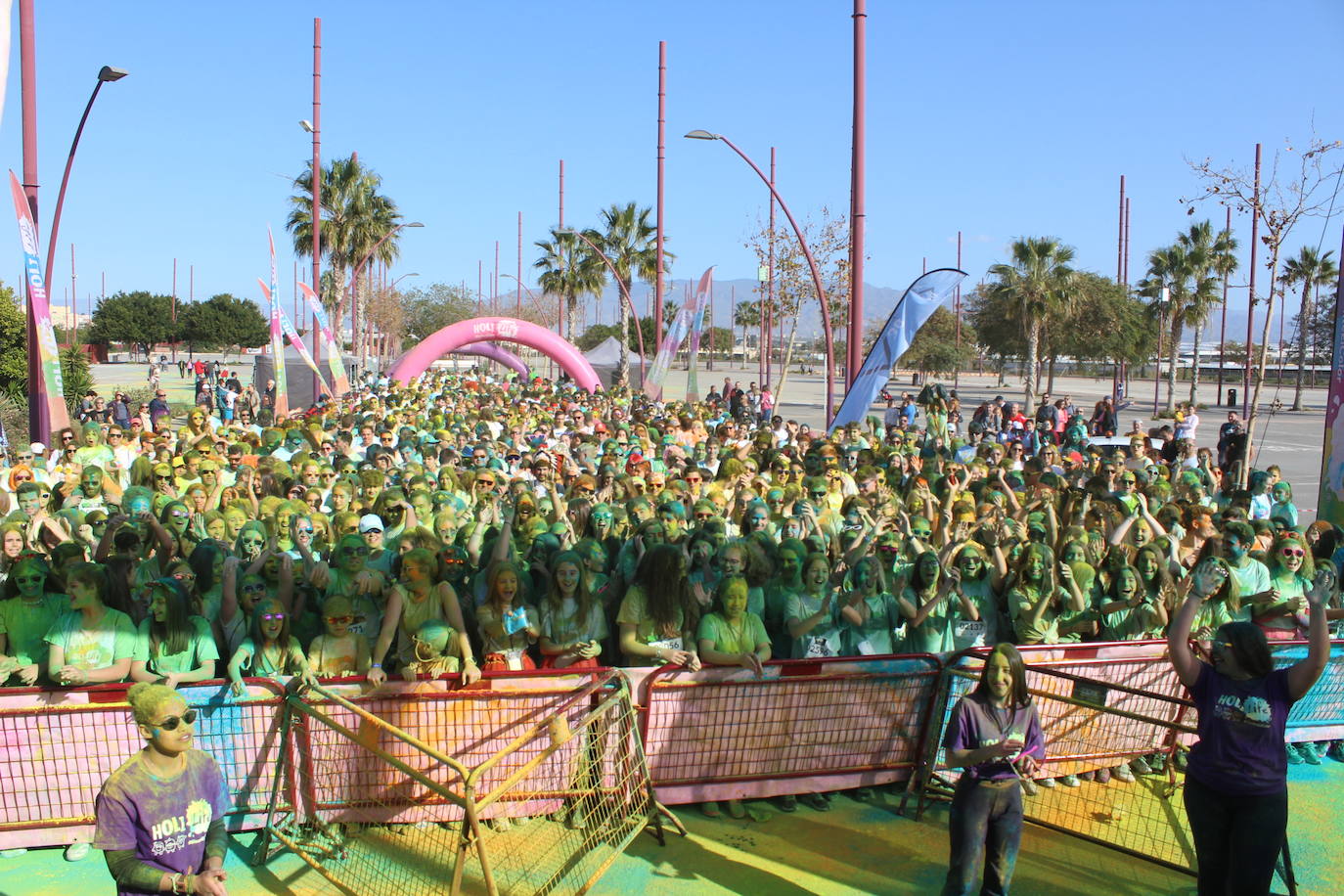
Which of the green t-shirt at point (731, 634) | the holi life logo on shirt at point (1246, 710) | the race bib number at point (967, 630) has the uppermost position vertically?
the holi life logo on shirt at point (1246, 710)

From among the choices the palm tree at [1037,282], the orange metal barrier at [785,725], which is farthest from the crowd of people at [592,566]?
the palm tree at [1037,282]

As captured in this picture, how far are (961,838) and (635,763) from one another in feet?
5.34

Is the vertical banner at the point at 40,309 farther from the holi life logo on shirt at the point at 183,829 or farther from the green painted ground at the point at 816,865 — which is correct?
the holi life logo on shirt at the point at 183,829

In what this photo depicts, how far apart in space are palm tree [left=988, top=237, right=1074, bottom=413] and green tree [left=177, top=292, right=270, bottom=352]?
207ft

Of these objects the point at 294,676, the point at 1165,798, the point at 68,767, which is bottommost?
the point at 1165,798

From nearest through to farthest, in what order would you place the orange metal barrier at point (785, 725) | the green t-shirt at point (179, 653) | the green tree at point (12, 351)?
the green t-shirt at point (179, 653)
the orange metal barrier at point (785, 725)
the green tree at point (12, 351)

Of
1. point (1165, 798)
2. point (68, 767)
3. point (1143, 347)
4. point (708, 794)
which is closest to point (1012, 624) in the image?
point (1165, 798)

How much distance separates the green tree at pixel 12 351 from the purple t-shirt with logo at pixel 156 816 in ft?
76.5

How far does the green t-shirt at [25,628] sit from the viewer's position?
213 inches

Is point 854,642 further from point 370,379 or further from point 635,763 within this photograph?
point 370,379

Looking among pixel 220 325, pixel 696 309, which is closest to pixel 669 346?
pixel 696 309

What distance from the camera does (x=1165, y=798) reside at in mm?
5996

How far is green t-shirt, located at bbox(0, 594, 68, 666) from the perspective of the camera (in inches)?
213

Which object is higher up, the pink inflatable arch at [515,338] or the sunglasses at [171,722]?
the pink inflatable arch at [515,338]
